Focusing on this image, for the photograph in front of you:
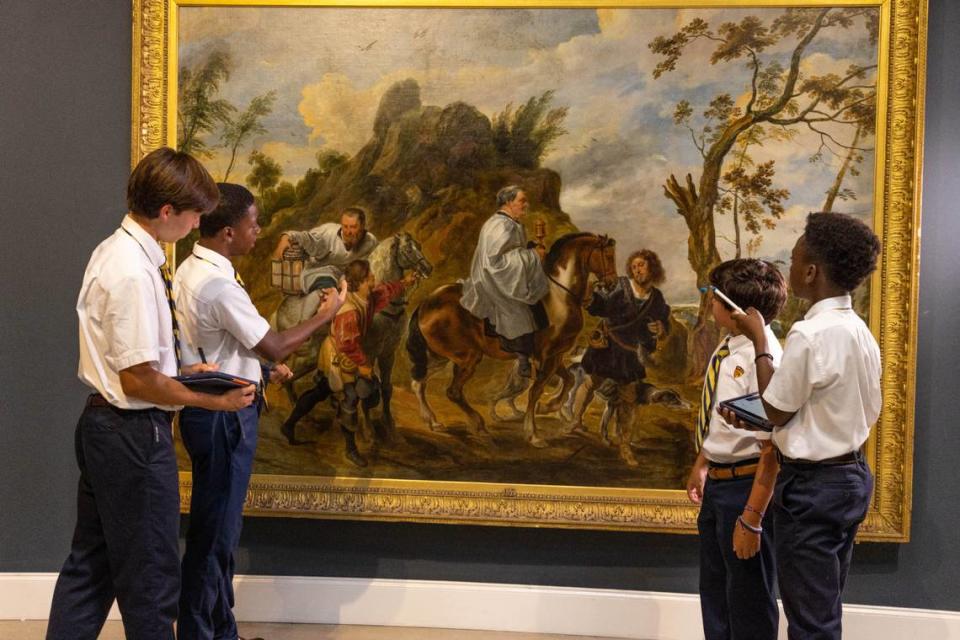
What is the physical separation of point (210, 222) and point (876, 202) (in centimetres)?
286

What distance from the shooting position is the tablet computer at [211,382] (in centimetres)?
303

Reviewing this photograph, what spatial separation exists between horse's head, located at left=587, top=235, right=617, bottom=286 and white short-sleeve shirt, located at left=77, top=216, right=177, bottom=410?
6.50 ft

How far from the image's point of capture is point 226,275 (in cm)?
357

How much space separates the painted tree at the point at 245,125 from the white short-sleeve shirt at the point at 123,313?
1487 millimetres

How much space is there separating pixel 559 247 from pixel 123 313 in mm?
2057

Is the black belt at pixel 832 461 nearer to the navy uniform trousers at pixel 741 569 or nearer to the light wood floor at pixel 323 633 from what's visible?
the navy uniform trousers at pixel 741 569

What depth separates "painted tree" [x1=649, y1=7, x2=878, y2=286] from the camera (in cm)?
412

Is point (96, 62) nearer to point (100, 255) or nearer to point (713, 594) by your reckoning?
point (100, 255)

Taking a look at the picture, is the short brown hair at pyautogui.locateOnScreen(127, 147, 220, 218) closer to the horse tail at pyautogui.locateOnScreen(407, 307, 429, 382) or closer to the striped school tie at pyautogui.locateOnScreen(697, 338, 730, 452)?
the horse tail at pyautogui.locateOnScreen(407, 307, 429, 382)

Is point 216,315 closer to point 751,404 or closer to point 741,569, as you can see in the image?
point 751,404

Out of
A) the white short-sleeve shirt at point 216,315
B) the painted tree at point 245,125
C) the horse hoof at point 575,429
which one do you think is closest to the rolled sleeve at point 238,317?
the white short-sleeve shirt at point 216,315

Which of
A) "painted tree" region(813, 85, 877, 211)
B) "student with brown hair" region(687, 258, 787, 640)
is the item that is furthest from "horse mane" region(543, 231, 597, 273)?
"painted tree" region(813, 85, 877, 211)

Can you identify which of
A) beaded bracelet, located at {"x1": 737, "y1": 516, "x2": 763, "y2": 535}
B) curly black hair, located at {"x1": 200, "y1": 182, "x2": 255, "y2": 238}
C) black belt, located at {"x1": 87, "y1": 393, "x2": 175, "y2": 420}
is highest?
curly black hair, located at {"x1": 200, "y1": 182, "x2": 255, "y2": 238}

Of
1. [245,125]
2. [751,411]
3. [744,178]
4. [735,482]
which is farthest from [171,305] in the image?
[744,178]
